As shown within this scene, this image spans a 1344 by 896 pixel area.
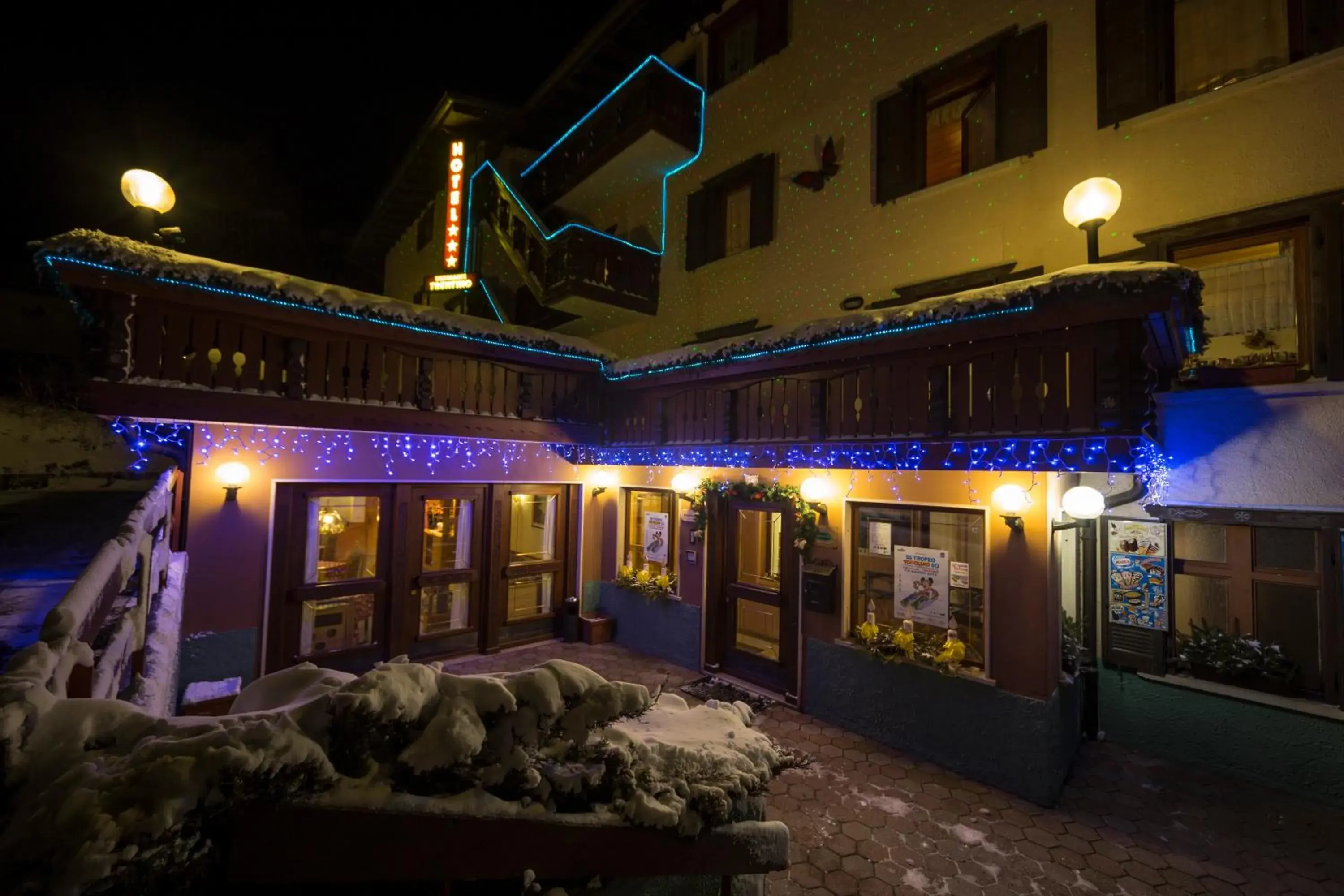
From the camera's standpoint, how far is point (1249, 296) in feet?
20.5

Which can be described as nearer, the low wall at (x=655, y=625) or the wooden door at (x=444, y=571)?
the wooden door at (x=444, y=571)

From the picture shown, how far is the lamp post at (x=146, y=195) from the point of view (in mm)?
5645

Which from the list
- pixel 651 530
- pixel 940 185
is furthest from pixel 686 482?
pixel 940 185

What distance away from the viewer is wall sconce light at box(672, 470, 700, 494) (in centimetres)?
992

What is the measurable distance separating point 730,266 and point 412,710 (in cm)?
1013

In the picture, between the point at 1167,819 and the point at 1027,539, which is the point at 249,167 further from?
the point at 1167,819

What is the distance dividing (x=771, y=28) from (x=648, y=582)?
34.4 ft

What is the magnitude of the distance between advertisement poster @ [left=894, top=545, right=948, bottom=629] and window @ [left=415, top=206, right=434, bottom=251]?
16719mm

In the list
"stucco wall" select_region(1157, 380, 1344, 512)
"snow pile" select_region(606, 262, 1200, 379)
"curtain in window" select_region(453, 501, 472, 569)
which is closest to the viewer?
"snow pile" select_region(606, 262, 1200, 379)

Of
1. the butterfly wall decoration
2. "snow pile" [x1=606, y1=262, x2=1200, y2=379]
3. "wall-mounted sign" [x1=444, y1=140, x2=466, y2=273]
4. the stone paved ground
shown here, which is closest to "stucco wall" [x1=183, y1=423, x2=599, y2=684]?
"snow pile" [x1=606, y1=262, x2=1200, y2=379]

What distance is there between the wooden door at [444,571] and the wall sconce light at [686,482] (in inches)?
144

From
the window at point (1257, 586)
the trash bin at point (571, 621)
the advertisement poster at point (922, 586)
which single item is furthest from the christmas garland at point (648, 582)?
the window at point (1257, 586)

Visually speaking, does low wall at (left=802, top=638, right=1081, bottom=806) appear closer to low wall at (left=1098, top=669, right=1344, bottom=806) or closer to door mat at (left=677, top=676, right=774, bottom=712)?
door mat at (left=677, top=676, right=774, bottom=712)

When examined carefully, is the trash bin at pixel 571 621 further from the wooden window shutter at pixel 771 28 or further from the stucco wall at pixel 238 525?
the wooden window shutter at pixel 771 28
